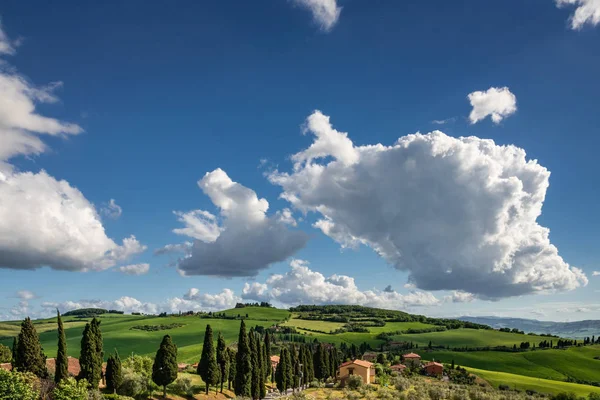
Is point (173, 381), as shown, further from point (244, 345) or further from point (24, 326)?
point (24, 326)

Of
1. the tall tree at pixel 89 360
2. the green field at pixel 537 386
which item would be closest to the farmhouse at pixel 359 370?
the green field at pixel 537 386

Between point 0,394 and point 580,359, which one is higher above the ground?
point 0,394

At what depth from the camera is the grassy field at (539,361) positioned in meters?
136

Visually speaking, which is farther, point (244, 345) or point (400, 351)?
point (400, 351)

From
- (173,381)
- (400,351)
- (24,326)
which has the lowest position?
(400,351)

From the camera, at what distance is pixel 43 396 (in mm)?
46656

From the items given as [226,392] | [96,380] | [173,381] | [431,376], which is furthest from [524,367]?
[96,380]

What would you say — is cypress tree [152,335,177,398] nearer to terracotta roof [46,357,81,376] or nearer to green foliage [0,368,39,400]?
terracotta roof [46,357,81,376]

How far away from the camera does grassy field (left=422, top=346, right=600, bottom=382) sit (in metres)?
136

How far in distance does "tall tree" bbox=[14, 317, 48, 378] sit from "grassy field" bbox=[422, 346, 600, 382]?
5074 inches

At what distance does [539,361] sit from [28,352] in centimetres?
15294

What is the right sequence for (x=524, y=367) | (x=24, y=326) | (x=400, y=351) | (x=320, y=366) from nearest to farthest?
1. (x=24, y=326)
2. (x=320, y=366)
3. (x=524, y=367)
4. (x=400, y=351)

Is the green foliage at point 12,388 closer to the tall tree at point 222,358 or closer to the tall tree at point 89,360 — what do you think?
the tall tree at point 89,360

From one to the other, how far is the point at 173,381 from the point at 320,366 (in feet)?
157
